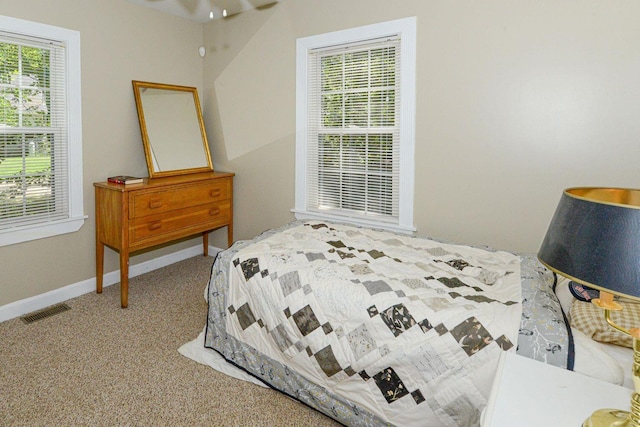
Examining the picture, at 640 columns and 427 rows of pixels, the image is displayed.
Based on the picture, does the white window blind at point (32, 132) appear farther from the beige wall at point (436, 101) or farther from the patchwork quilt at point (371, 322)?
the patchwork quilt at point (371, 322)

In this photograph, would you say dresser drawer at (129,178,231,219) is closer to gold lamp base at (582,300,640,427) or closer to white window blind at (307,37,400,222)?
white window blind at (307,37,400,222)

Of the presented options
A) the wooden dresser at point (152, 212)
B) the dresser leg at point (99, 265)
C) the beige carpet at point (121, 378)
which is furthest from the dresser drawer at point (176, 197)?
the beige carpet at point (121, 378)

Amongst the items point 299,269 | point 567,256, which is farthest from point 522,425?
point 299,269

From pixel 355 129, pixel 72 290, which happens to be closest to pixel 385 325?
pixel 355 129

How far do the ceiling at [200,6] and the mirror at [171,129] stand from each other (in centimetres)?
66

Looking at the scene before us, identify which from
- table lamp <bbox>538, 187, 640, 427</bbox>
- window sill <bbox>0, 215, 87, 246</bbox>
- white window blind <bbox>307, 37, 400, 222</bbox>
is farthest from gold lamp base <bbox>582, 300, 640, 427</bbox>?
window sill <bbox>0, 215, 87, 246</bbox>

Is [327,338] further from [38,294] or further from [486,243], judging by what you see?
[38,294]

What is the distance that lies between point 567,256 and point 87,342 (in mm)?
2775

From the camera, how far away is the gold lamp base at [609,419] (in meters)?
0.88

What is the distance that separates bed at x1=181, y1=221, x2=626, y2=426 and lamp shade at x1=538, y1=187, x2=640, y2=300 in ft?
2.45

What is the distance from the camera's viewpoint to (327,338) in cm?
186

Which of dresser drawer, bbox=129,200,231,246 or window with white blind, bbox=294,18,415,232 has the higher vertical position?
window with white blind, bbox=294,18,415,232

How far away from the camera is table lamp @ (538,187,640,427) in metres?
0.76

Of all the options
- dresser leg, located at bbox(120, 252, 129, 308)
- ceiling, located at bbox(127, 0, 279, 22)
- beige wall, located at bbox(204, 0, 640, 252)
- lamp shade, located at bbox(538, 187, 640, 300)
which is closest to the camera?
lamp shade, located at bbox(538, 187, 640, 300)
